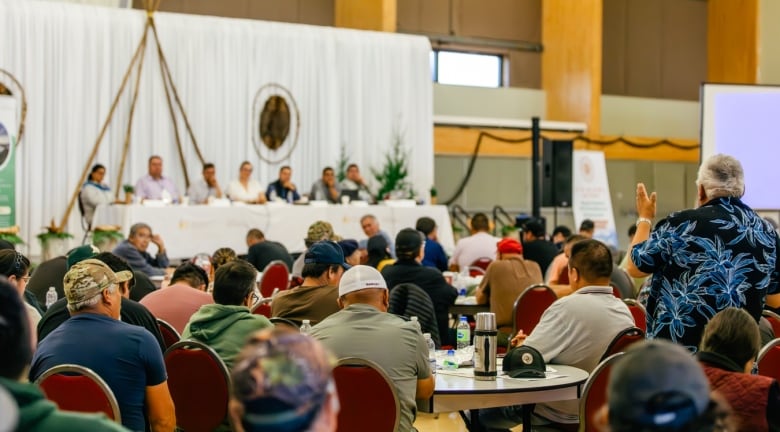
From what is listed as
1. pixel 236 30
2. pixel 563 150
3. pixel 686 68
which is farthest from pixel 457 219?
pixel 686 68

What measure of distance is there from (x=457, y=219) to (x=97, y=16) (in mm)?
6540

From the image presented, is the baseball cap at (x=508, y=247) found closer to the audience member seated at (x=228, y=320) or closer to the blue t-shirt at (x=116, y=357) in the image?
the audience member seated at (x=228, y=320)

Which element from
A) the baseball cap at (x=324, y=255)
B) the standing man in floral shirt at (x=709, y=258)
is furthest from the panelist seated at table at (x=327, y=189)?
the standing man in floral shirt at (x=709, y=258)

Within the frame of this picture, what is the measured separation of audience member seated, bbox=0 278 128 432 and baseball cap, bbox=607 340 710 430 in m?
0.87

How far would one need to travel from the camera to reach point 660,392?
5.00 feet

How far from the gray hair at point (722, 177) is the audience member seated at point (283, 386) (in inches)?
115

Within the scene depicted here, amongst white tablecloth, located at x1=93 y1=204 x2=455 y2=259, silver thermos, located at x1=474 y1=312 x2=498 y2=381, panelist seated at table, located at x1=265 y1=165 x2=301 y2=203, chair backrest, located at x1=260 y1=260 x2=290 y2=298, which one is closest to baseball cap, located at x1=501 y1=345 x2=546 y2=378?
silver thermos, located at x1=474 y1=312 x2=498 y2=381

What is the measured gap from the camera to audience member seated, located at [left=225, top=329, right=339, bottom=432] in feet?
4.85

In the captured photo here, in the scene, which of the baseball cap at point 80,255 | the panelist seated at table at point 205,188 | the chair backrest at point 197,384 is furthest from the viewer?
the panelist seated at table at point 205,188

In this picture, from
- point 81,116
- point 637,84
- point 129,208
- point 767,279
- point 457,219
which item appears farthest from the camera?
point 637,84

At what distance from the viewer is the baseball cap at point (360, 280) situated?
4039 mm

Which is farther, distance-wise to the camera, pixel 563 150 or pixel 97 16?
pixel 563 150

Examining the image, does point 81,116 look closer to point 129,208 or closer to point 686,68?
point 129,208

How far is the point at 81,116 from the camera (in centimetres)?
1344
